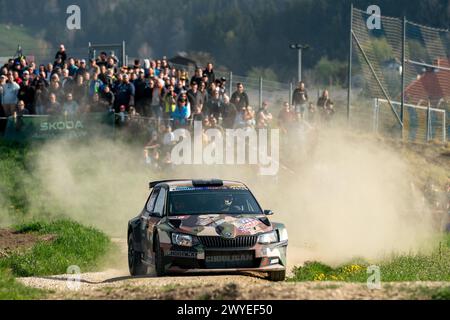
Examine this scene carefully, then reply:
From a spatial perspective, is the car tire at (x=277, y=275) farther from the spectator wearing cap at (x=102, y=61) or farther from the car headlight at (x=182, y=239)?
the spectator wearing cap at (x=102, y=61)

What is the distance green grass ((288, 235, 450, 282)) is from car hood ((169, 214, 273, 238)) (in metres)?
1.06

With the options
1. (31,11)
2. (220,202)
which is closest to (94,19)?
(31,11)

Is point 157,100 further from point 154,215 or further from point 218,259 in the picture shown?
point 218,259

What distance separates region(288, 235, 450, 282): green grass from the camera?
53.7ft

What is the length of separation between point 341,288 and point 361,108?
21.6m

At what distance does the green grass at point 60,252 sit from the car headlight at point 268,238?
4.56m

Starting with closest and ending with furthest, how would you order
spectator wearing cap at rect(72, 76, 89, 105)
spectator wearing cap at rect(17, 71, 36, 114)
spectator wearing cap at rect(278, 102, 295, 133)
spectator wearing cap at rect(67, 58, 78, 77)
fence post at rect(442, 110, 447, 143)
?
spectator wearing cap at rect(72, 76, 89, 105) → spectator wearing cap at rect(17, 71, 36, 114) → spectator wearing cap at rect(67, 58, 78, 77) → spectator wearing cap at rect(278, 102, 295, 133) → fence post at rect(442, 110, 447, 143)

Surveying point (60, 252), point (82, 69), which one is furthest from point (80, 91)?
point (60, 252)

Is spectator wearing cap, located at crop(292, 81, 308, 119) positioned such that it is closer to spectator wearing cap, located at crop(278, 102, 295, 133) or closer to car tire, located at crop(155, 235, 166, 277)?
spectator wearing cap, located at crop(278, 102, 295, 133)

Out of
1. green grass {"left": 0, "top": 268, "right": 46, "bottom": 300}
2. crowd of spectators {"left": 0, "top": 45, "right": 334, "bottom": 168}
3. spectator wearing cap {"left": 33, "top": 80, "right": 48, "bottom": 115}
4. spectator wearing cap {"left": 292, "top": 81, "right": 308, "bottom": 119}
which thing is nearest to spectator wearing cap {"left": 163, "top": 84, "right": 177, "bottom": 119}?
crowd of spectators {"left": 0, "top": 45, "right": 334, "bottom": 168}

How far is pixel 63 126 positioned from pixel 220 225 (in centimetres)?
1418

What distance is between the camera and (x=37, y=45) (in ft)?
317

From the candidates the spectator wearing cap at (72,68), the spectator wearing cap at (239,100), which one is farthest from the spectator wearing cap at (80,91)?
the spectator wearing cap at (239,100)
